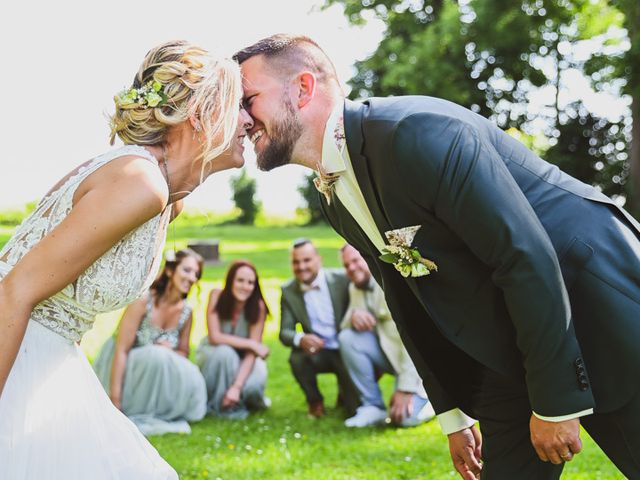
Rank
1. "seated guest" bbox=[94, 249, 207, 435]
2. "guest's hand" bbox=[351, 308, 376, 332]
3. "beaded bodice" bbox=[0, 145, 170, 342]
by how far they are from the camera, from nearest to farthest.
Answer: "beaded bodice" bbox=[0, 145, 170, 342] < "seated guest" bbox=[94, 249, 207, 435] < "guest's hand" bbox=[351, 308, 376, 332]

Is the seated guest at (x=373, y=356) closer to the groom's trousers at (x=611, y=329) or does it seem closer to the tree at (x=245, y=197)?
the groom's trousers at (x=611, y=329)

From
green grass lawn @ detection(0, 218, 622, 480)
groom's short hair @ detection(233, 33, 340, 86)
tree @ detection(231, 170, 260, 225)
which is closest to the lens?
groom's short hair @ detection(233, 33, 340, 86)

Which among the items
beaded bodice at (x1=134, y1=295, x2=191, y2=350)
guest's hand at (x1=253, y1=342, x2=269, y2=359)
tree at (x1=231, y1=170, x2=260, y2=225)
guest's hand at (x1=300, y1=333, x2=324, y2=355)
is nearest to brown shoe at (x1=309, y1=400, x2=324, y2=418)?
guest's hand at (x1=300, y1=333, x2=324, y2=355)

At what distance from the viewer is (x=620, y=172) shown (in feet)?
90.9

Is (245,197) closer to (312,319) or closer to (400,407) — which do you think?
(312,319)

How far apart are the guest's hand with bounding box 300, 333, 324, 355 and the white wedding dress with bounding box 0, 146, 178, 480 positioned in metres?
4.75

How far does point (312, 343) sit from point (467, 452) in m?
4.12

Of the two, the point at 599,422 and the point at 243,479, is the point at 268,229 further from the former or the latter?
the point at 599,422

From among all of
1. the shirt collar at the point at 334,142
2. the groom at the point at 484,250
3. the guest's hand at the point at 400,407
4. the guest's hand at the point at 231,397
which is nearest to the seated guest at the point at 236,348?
the guest's hand at the point at 231,397

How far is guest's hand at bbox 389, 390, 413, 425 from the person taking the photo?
699cm

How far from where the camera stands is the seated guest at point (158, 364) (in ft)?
23.4

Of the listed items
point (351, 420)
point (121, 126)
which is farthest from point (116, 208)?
point (351, 420)

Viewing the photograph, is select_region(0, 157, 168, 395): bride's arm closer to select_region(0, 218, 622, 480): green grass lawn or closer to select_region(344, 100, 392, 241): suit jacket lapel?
select_region(344, 100, 392, 241): suit jacket lapel

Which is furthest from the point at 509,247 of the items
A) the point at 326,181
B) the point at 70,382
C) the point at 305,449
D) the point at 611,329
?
the point at 305,449
